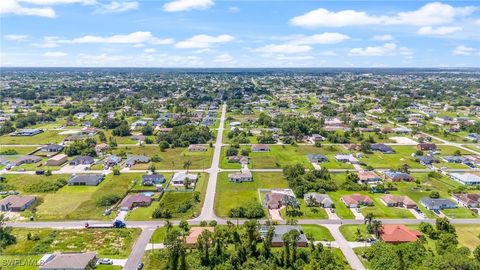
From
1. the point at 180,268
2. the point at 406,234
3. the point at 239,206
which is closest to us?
the point at 180,268

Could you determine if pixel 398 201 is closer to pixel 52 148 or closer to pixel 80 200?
pixel 80 200

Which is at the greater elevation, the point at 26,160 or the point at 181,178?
the point at 181,178

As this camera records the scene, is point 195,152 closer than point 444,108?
Yes

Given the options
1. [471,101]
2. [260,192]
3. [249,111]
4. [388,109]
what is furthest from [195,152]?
[471,101]

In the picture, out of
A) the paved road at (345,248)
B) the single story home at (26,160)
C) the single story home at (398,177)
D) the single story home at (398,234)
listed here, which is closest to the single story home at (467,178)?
the single story home at (398,177)

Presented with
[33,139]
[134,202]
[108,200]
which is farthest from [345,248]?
[33,139]

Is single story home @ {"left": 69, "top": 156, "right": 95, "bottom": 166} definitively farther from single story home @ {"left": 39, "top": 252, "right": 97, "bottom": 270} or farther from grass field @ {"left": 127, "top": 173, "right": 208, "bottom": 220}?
single story home @ {"left": 39, "top": 252, "right": 97, "bottom": 270}

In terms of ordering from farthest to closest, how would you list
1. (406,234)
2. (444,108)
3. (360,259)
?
(444,108), (406,234), (360,259)

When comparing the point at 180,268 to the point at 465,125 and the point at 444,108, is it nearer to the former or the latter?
the point at 465,125
